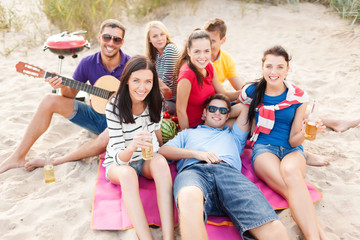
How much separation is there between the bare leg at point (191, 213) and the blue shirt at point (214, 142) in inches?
18.0

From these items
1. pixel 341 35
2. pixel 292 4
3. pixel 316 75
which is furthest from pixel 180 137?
pixel 292 4

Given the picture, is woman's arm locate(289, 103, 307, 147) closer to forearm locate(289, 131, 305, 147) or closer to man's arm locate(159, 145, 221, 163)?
forearm locate(289, 131, 305, 147)

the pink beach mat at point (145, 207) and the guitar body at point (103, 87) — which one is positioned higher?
the guitar body at point (103, 87)

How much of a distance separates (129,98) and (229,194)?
108 cm

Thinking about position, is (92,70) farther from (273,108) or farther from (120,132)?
(273,108)

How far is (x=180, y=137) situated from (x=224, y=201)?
0.81 meters

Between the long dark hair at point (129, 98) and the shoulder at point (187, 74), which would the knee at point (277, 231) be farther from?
the shoulder at point (187, 74)

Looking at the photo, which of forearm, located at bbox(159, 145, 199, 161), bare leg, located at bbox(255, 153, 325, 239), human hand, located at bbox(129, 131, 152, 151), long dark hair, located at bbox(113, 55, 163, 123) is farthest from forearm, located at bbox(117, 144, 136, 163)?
bare leg, located at bbox(255, 153, 325, 239)

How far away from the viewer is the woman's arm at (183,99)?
3.22m

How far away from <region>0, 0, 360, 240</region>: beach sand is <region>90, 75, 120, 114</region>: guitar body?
0.50 meters

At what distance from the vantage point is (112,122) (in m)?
2.62

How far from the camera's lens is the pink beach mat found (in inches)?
98.7

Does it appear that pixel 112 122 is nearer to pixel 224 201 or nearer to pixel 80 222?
pixel 80 222

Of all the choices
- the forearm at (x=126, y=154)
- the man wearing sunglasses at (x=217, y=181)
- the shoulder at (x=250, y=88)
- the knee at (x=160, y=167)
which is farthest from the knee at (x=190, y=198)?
the shoulder at (x=250, y=88)
